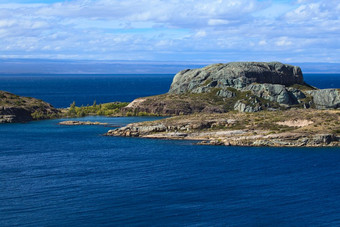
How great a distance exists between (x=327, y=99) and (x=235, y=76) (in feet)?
110

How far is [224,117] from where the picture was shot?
390 feet

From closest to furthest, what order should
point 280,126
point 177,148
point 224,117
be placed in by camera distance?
point 177,148 < point 280,126 < point 224,117

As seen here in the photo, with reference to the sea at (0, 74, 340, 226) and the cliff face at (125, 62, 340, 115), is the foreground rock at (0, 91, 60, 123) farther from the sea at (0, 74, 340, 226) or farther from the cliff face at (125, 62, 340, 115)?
the sea at (0, 74, 340, 226)

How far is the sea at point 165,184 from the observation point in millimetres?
55969

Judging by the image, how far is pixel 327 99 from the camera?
15538 centimetres

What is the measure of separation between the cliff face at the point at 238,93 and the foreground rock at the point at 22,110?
2514 centimetres

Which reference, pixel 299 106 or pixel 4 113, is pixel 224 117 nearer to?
pixel 299 106

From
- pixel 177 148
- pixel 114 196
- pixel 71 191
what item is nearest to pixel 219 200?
pixel 114 196

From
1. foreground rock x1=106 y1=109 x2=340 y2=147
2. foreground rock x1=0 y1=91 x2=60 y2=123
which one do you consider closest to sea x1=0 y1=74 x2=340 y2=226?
foreground rock x1=106 y1=109 x2=340 y2=147

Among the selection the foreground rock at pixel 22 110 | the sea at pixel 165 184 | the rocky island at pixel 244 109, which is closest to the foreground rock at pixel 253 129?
the rocky island at pixel 244 109

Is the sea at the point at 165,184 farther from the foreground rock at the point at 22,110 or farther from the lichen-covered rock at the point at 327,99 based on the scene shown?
the lichen-covered rock at the point at 327,99

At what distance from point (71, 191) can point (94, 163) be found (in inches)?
753

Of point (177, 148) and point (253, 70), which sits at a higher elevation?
point (253, 70)

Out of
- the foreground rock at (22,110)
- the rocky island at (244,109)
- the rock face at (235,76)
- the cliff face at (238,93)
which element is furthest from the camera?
the rock face at (235,76)
